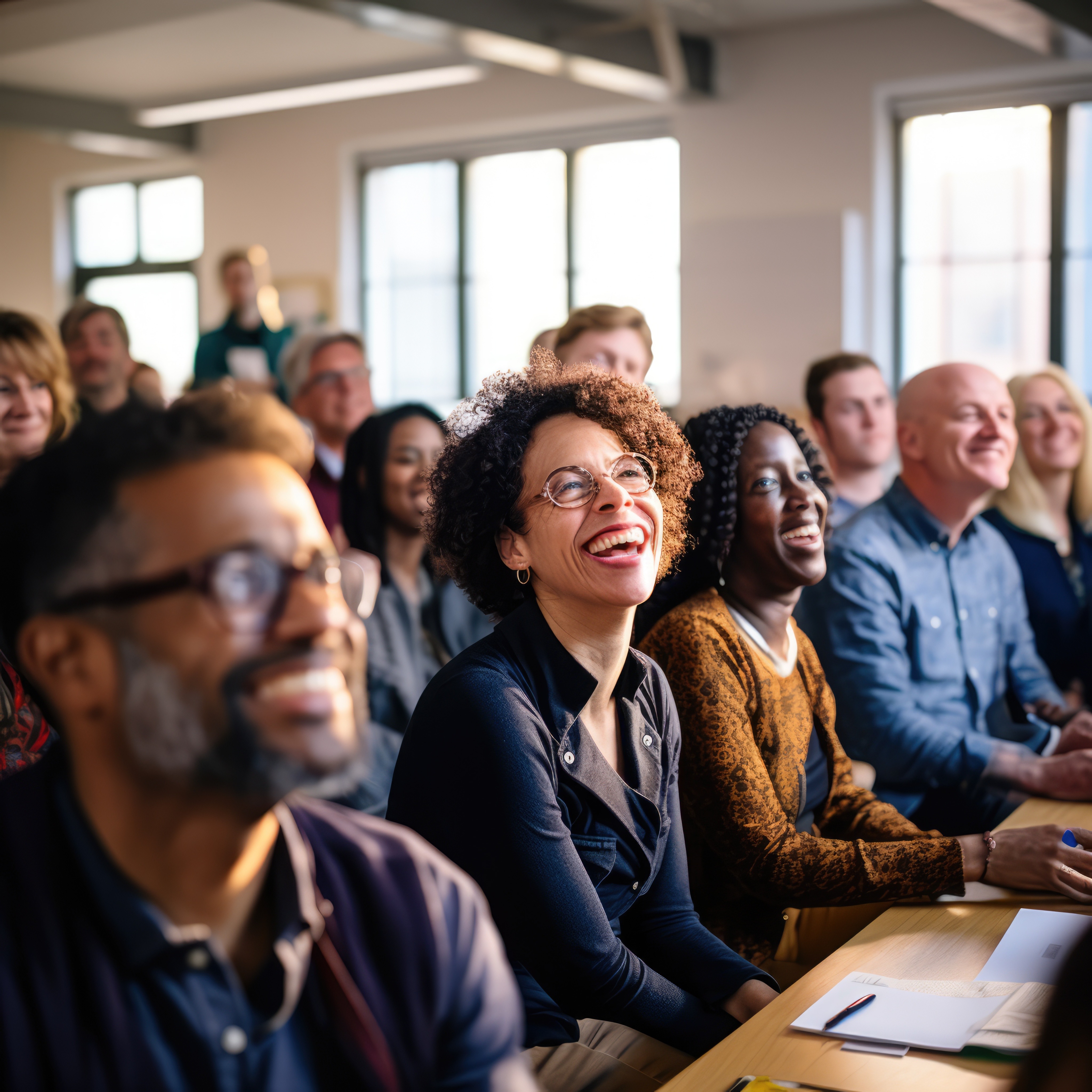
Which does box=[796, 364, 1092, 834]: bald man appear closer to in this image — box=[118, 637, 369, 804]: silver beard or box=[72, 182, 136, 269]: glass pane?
box=[118, 637, 369, 804]: silver beard

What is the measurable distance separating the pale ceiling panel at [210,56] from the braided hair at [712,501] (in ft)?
21.2

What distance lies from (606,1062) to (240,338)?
6.97 metres

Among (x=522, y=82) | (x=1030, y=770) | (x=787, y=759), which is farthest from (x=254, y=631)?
(x=522, y=82)

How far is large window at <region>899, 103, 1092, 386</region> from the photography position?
24.9ft

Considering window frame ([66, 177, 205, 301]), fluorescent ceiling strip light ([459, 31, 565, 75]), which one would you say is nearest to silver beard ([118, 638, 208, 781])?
fluorescent ceiling strip light ([459, 31, 565, 75])

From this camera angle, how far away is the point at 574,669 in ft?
5.78

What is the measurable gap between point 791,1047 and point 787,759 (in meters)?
0.81

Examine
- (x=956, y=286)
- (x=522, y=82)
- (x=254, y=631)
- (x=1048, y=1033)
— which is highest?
(x=522, y=82)

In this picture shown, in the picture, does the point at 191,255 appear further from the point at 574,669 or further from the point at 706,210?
the point at 574,669

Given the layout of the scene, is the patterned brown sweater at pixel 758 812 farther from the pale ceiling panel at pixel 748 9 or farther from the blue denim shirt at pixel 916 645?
the pale ceiling panel at pixel 748 9

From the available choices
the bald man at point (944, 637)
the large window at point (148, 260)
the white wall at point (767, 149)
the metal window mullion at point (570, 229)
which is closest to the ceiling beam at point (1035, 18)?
the white wall at point (767, 149)

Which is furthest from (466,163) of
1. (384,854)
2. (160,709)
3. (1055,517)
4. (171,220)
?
(160,709)

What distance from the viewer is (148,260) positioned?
11.3 metres

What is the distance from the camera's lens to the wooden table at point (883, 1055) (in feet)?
4.24
